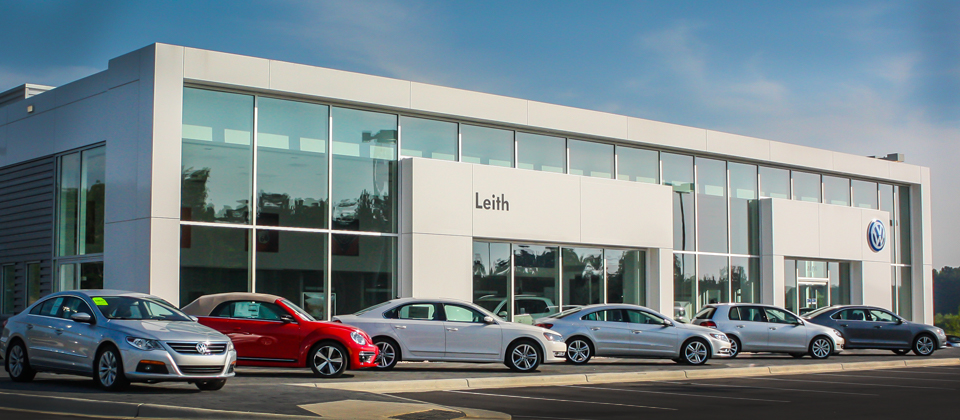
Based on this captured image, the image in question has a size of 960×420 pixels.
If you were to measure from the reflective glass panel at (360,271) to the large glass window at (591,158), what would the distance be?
21.6ft

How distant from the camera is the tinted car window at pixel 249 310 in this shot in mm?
15656

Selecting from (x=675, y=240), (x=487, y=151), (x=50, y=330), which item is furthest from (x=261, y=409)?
(x=675, y=240)

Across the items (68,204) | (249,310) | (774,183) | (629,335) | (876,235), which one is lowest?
(629,335)

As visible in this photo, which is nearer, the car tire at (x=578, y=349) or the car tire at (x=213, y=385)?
the car tire at (x=213, y=385)

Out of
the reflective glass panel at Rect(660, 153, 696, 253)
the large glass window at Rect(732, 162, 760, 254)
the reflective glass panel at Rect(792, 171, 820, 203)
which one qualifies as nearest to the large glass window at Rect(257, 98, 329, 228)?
the reflective glass panel at Rect(660, 153, 696, 253)

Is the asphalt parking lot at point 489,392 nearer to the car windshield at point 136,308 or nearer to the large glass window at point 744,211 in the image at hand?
the car windshield at point 136,308

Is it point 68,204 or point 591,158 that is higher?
point 591,158

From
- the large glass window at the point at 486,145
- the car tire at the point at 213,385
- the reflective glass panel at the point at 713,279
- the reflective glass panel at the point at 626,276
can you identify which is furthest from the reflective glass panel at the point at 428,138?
the car tire at the point at 213,385

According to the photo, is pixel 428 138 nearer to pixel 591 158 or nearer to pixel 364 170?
pixel 364 170

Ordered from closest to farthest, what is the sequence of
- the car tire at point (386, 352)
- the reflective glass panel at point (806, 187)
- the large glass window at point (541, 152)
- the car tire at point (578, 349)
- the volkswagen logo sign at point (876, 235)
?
the car tire at point (386, 352), the car tire at point (578, 349), the large glass window at point (541, 152), the reflective glass panel at point (806, 187), the volkswagen logo sign at point (876, 235)

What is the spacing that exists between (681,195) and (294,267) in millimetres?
13409

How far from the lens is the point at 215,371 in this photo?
12.5 meters

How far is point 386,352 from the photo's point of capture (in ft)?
56.7

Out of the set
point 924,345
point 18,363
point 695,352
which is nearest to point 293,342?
point 18,363
